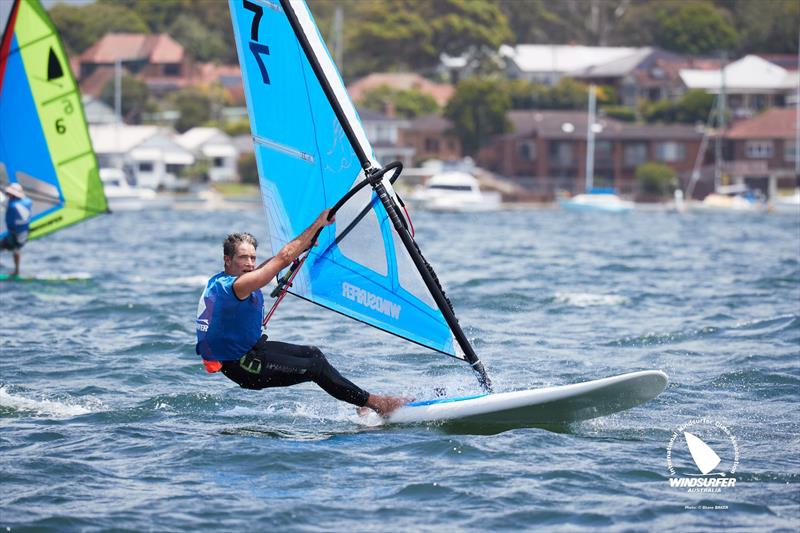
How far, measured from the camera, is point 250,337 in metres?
8.50

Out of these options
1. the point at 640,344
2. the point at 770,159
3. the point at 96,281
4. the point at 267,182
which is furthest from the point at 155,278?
the point at 770,159

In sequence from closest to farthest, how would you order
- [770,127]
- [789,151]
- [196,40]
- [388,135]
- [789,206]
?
[789,206] < [789,151] < [770,127] < [388,135] < [196,40]

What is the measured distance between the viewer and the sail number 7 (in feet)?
29.8

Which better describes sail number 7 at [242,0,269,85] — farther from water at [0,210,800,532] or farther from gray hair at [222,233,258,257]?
water at [0,210,800,532]

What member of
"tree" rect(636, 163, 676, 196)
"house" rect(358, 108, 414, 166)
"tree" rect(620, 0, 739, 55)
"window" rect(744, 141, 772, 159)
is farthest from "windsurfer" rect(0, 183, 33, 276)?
"tree" rect(620, 0, 739, 55)

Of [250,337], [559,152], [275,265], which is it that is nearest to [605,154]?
[559,152]

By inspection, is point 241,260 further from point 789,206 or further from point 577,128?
point 577,128

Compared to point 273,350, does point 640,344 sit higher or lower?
lower

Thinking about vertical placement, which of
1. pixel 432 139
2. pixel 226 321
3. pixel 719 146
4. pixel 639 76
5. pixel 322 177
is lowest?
pixel 719 146

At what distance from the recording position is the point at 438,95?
92.5 meters

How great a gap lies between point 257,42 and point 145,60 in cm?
9658

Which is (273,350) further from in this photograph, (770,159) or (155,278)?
(770,159)

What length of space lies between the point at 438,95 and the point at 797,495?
86.4 metres

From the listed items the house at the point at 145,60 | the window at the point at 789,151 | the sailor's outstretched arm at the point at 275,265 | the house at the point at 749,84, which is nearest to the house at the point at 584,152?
the window at the point at 789,151
